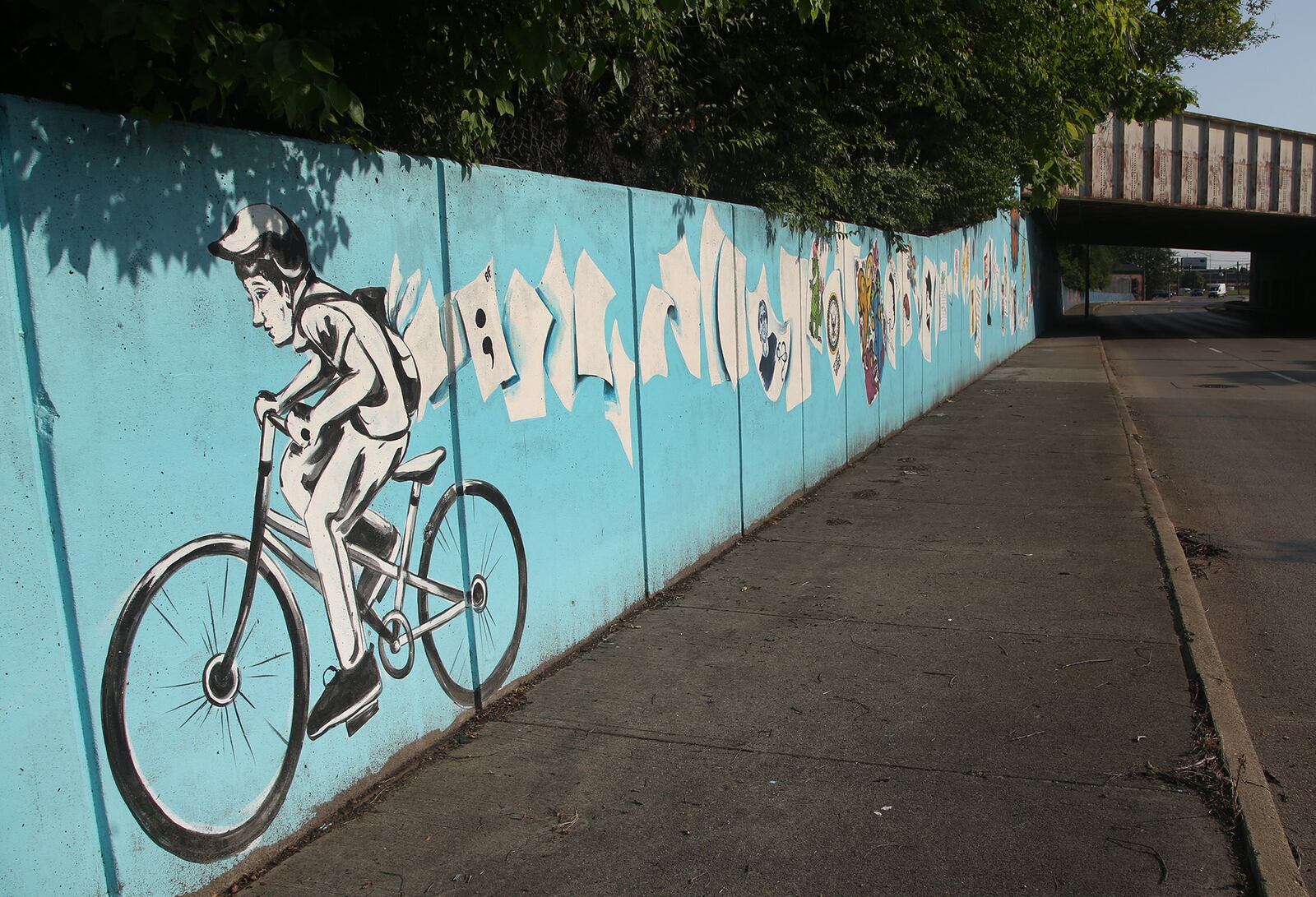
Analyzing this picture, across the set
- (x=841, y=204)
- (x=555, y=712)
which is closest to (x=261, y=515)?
(x=555, y=712)

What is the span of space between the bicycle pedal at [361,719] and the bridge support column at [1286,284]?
2146 inches

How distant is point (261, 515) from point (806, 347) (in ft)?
21.2

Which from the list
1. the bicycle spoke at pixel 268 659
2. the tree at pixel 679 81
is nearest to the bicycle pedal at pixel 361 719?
the bicycle spoke at pixel 268 659

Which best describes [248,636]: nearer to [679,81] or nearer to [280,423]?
[280,423]

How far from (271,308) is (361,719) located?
1513mm

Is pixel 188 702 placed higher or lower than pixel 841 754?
higher

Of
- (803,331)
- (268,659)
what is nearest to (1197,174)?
(803,331)

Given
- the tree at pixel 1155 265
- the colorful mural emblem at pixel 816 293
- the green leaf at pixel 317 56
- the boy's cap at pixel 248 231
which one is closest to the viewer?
the green leaf at pixel 317 56

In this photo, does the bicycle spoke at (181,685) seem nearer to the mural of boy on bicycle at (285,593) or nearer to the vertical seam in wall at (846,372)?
the mural of boy on bicycle at (285,593)

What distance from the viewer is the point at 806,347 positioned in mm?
9195

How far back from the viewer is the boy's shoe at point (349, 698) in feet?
11.9

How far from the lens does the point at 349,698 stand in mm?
3787

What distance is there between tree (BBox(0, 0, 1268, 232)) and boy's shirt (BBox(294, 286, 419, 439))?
1.97ft

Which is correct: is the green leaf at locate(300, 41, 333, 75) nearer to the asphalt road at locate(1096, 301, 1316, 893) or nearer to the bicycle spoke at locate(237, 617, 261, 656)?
the bicycle spoke at locate(237, 617, 261, 656)
